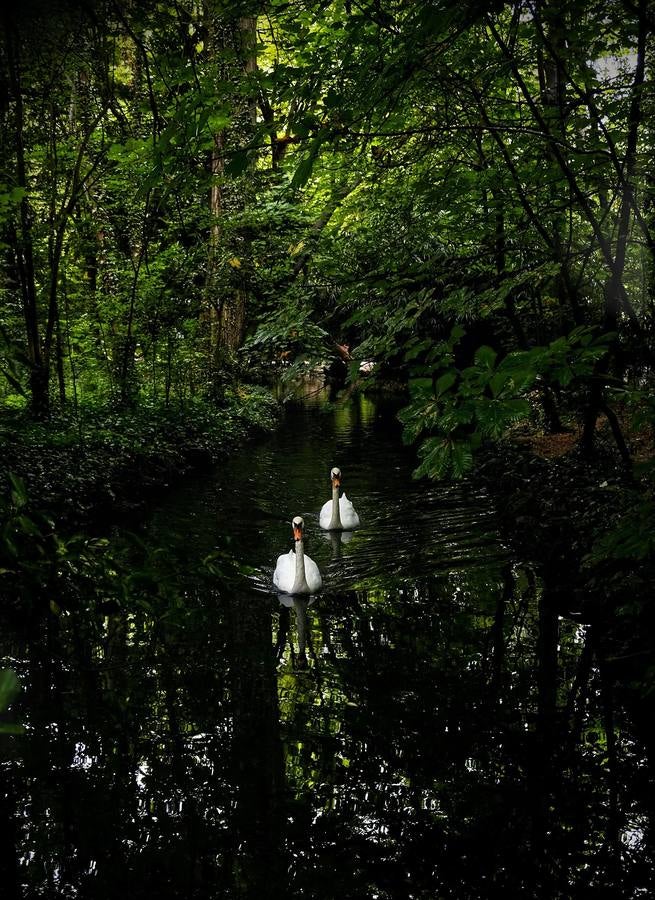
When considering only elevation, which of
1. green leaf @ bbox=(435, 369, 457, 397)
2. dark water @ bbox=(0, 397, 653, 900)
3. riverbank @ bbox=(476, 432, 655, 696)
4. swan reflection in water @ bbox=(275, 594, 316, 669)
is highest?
green leaf @ bbox=(435, 369, 457, 397)

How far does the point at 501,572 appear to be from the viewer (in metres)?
8.18

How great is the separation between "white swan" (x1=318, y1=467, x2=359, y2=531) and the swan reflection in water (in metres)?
2.67

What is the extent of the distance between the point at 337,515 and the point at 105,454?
3.75 metres

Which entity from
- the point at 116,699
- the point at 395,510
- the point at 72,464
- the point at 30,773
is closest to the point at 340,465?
the point at 395,510

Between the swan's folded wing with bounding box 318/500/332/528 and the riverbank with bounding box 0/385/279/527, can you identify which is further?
the swan's folded wing with bounding box 318/500/332/528

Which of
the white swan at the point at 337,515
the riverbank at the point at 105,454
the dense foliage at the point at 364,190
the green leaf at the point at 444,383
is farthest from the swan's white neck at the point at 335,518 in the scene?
the green leaf at the point at 444,383

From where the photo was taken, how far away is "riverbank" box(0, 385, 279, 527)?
8836 mm

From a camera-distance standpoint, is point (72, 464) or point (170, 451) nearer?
point (72, 464)

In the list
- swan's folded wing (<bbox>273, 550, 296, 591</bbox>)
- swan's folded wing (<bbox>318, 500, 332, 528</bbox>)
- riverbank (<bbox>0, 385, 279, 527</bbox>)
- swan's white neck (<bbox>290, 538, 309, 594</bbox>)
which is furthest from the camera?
swan's folded wing (<bbox>318, 500, 332, 528</bbox>)

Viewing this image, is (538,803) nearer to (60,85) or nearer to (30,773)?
(30,773)

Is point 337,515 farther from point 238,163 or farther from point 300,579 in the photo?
point 238,163

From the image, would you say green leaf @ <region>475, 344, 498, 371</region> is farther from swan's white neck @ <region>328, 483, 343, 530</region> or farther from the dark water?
swan's white neck @ <region>328, 483, 343, 530</region>

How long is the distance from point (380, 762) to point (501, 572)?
4095 millimetres

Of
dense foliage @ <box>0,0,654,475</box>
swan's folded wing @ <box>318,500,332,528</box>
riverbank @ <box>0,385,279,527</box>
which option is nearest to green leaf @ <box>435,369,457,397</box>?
dense foliage @ <box>0,0,654,475</box>
